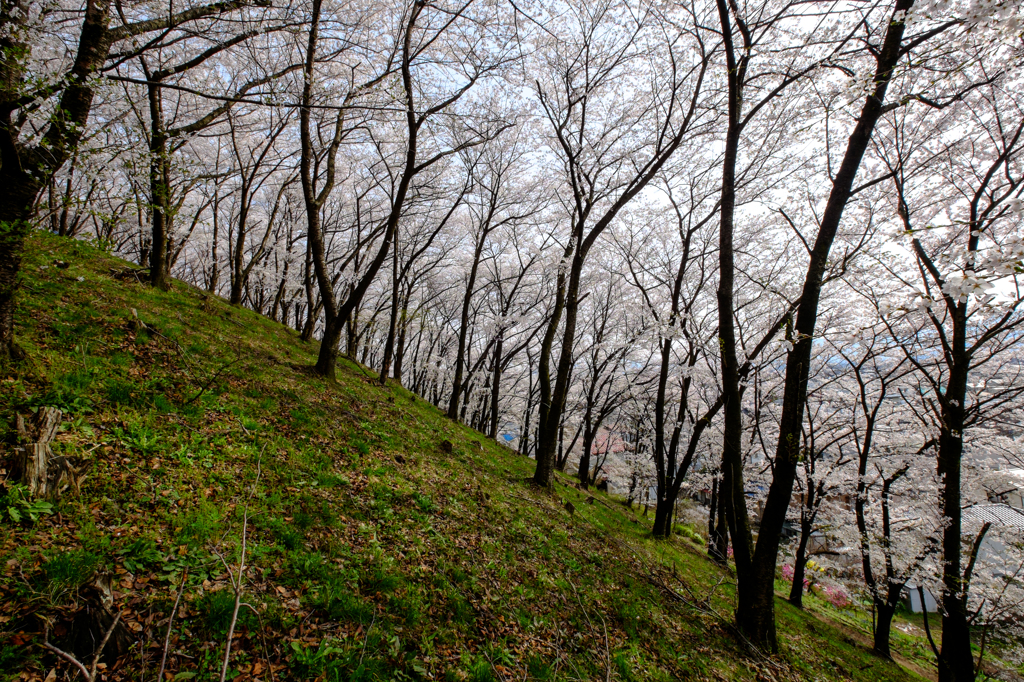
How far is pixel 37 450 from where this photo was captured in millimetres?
3168

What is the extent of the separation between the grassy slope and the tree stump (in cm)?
19

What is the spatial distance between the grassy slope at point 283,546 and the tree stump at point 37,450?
0.62ft

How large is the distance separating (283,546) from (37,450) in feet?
6.71

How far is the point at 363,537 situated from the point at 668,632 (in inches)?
186

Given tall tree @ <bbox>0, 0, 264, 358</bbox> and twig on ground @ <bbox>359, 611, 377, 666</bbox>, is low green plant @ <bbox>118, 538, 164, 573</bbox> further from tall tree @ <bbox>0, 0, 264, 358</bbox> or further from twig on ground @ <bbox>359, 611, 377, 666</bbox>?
tall tree @ <bbox>0, 0, 264, 358</bbox>

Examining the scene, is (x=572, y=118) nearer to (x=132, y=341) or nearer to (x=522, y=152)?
(x=522, y=152)

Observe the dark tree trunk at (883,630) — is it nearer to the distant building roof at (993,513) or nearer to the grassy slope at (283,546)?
the grassy slope at (283,546)

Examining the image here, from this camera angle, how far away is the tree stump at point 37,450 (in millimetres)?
3100

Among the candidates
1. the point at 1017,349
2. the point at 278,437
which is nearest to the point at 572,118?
the point at 278,437

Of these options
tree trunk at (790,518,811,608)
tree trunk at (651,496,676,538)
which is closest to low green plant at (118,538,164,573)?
tree trunk at (651,496,676,538)

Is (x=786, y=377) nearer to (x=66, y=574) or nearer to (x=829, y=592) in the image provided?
(x=66, y=574)

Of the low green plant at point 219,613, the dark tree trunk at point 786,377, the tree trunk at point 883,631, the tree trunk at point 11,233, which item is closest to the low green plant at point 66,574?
the low green plant at point 219,613

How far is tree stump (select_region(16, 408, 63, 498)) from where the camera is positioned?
10.2 ft

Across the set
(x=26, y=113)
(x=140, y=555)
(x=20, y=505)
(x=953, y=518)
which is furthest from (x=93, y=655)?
(x=953, y=518)
